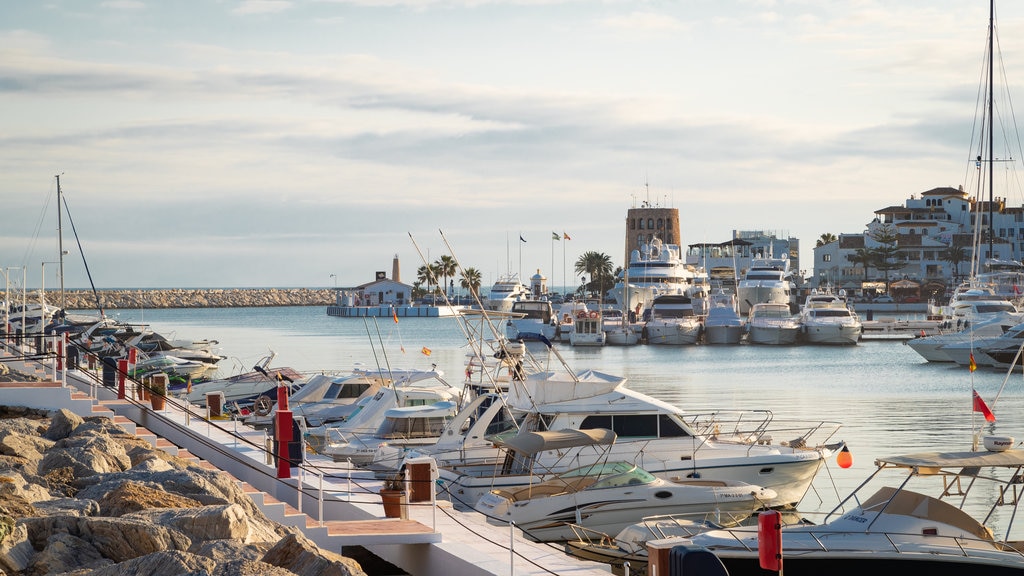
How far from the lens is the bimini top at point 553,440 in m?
18.0

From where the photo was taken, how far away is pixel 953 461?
46.4 ft

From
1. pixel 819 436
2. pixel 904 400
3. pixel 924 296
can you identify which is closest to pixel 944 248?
pixel 924 296

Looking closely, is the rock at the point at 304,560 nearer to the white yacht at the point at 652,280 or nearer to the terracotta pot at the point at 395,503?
the terracotta pot at the point at 395,503

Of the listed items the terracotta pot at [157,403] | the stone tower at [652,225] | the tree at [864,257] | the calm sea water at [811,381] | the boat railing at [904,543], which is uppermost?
the stone tower at [652,225]

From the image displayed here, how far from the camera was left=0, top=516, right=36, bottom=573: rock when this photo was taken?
9570 millimetres

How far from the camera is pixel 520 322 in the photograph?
91.6m

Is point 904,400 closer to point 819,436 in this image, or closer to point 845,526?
point 819,436

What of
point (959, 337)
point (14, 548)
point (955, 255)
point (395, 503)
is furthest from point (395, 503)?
point (955, 255)

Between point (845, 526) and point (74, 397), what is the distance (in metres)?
16.5

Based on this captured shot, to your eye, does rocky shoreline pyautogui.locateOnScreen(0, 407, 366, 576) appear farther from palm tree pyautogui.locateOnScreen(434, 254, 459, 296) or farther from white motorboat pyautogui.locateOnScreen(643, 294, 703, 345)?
palm tree pyautogui.locateOnScreen(434, 254, 459, 296)

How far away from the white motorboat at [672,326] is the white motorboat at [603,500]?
66.1 m

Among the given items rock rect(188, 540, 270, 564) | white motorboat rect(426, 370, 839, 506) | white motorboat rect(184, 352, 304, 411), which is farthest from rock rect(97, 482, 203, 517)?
white motorboat rect(184, 352, 304, 411)

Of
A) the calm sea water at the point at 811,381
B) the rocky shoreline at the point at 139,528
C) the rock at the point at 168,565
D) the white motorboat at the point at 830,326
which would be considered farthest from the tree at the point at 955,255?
the rock at the point at 168,565

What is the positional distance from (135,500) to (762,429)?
15.0 metres
